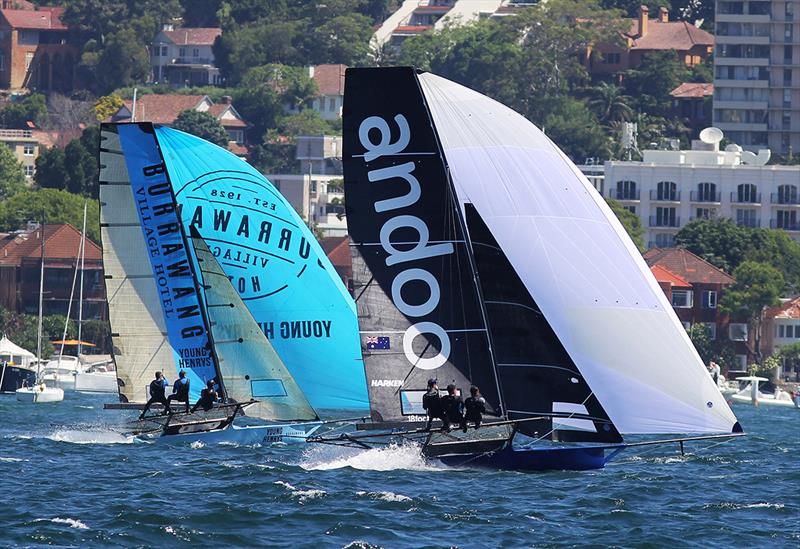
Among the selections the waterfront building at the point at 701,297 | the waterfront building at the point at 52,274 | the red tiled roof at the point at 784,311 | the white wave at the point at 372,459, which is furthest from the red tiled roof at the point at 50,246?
the white wave at the point at 372,459

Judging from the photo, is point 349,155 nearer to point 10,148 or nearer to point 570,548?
point 570,548

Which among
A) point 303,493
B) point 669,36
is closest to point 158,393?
point 303,493

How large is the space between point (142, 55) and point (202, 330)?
405 feet

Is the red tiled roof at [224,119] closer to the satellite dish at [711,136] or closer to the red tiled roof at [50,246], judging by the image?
the satellite dish at [711,136]

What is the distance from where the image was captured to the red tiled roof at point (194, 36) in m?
162

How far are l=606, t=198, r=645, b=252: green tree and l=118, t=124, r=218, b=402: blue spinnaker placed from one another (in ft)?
231

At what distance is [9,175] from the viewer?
123812mm

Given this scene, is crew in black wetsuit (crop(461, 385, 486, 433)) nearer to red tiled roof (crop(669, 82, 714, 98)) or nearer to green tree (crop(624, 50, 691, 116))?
green tree (crop(624, 50, 691, 116))

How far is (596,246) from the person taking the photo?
27891 mm

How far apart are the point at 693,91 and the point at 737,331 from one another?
5021cm

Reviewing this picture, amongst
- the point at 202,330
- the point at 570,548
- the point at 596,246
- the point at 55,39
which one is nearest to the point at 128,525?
the point at 570,548

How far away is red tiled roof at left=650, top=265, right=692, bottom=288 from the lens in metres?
92.6

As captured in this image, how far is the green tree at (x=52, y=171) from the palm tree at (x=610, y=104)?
40001 mm

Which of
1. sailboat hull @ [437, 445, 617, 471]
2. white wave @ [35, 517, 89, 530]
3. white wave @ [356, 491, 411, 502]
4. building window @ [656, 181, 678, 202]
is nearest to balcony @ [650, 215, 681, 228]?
building window @ [656, 181, 678, 202]
